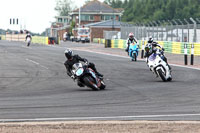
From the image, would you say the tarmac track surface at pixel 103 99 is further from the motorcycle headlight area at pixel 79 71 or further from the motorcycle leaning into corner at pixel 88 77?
the motorcycle headlight area at pixel 79 71

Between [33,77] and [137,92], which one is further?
[33,77]

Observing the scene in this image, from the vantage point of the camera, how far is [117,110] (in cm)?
1106

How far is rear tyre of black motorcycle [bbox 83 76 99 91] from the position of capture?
51.0 ft

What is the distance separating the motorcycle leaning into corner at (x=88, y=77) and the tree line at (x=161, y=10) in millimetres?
126316

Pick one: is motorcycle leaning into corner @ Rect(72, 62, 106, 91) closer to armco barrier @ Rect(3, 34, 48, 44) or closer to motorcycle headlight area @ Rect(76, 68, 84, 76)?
motorcycle headlight area @ Rect(76, 68, 84, 76)

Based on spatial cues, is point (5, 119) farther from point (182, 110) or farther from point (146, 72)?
point (146, 72)

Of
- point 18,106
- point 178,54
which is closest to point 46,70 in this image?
point 18,106

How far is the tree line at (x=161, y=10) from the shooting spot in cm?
14562

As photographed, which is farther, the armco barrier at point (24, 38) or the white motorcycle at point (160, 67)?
the armco barrier at point (24, 38)

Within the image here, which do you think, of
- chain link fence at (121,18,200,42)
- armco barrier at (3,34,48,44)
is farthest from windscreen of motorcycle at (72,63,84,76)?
armco barrier at (3,34,48,44)

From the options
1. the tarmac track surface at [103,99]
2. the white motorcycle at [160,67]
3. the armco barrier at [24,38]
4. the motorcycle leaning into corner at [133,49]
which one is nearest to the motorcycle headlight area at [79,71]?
the tarmac track surface at [103,99]

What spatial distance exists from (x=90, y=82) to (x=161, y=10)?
140 meters

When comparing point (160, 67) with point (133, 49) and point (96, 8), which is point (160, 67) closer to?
point (133, 49)

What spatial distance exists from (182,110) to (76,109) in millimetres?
2048
